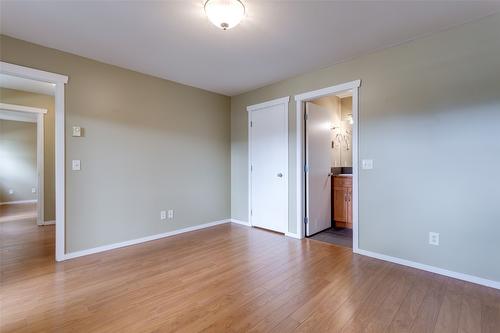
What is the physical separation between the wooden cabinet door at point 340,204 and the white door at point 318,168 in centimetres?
12

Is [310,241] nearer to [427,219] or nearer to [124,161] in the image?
[427,219]

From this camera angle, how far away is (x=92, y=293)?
2047mm

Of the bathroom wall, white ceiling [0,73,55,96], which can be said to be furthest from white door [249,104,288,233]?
white ceiling [0,73,55,96]

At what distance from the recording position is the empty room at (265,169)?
6.24 ft

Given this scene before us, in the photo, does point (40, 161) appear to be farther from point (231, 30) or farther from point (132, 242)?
point (231, 30)

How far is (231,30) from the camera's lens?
233 centimetres

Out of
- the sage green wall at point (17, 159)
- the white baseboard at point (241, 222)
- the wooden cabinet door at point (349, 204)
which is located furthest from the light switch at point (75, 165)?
Result: the sage green wall at point (17, 159)

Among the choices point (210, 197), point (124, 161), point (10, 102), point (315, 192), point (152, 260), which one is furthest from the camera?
point (210, 197)

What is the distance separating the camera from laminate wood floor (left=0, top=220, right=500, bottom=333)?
1.64m

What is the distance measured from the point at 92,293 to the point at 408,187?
10.8 feet

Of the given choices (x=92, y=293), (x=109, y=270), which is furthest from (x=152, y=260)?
(x=92, y=293)

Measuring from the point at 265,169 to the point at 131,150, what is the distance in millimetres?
2103

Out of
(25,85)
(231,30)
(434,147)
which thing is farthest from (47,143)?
(434,147)

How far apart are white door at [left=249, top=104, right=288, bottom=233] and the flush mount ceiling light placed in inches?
78.1
